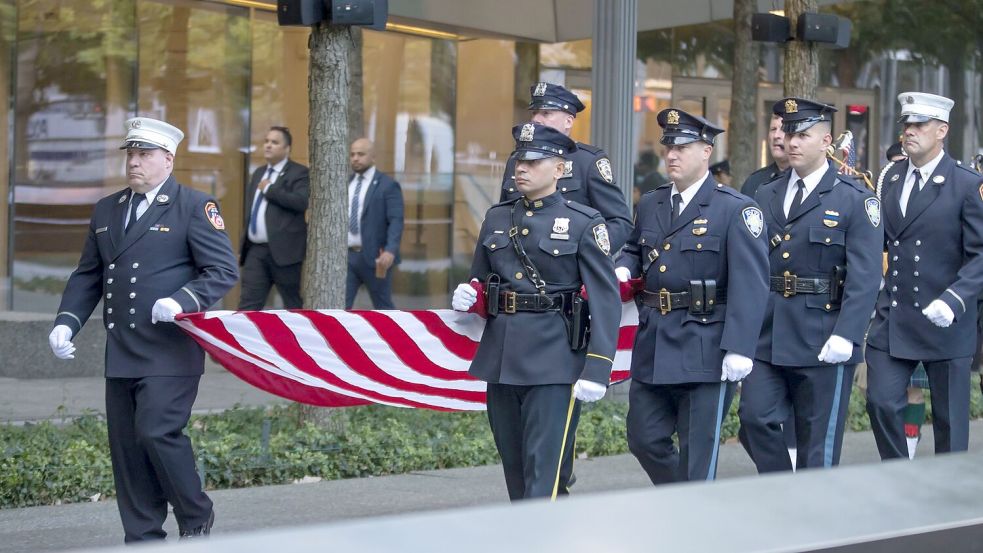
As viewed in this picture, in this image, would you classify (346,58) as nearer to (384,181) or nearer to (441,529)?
(384,181)

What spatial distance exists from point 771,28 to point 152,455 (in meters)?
6.51

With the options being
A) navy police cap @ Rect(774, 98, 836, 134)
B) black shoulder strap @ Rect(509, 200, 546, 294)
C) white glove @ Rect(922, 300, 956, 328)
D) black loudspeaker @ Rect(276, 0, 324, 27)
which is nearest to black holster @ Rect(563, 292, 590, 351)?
black shoulder strap @ Rect(509, 200, 546, 294)

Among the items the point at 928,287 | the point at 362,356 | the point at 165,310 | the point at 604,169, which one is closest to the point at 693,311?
the point at 604,169

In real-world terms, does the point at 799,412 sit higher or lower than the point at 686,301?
lower

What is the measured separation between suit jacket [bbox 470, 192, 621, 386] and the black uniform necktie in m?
0.59

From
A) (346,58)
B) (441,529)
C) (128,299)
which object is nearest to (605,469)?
(346,58)

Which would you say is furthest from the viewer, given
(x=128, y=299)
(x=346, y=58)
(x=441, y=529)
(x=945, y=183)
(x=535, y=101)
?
(x=346, y=58)

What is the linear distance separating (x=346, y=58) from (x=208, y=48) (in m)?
6.70

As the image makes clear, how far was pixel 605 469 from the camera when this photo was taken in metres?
8.77

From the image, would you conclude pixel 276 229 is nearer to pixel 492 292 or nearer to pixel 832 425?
pixel 492 292

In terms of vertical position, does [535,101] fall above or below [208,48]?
below

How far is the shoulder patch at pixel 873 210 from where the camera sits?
667 centimetres

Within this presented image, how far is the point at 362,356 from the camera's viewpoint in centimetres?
686

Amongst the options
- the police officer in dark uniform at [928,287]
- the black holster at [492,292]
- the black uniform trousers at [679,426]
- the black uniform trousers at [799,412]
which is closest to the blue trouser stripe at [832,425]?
the black uniform trousers at [799,412]
